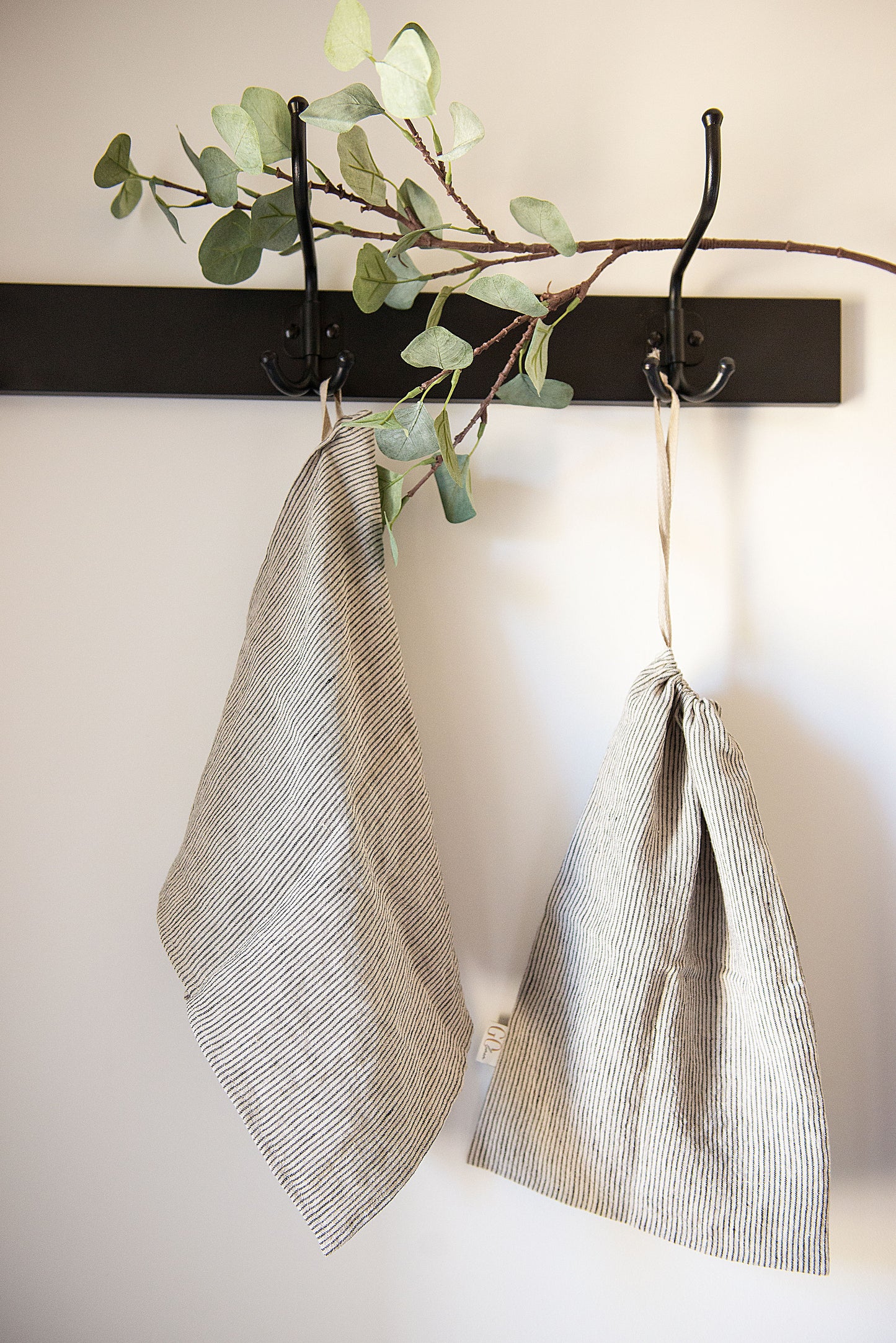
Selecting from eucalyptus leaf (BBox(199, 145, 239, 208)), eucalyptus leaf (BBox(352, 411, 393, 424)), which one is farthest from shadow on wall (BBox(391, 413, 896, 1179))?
eucalyptus leaf (BBox(199, 145, 239, 208))

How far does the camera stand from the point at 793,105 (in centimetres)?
60

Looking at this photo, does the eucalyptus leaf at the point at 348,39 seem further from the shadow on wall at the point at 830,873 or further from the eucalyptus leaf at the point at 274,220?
the shadow on wall at the point at 830,873

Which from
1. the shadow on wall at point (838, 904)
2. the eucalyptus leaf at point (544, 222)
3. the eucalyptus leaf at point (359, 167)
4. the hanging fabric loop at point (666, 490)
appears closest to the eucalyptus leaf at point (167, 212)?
the eucalyptus leaf at point (359, 167)

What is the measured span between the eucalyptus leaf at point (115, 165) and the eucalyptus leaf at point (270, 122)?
0.36 feet

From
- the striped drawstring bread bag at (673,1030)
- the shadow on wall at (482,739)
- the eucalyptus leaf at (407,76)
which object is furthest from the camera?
the shadow on wall at (482,739)

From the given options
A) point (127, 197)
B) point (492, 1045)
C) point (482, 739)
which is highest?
point (127, 197)

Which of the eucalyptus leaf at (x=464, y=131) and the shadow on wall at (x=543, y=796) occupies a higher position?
the eucalyptus leaf at (x=464, y=131)

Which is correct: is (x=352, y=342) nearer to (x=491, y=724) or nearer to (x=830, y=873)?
(x=491, y=724)

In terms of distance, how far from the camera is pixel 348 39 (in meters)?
0.43

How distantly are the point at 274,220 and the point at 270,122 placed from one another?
0.17 feet

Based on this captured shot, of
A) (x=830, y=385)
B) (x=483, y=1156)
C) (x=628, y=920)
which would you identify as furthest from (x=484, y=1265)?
(x=830, y=385)

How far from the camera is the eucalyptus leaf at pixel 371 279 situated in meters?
0.47

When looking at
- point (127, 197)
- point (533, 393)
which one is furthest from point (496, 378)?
point (127, 197)

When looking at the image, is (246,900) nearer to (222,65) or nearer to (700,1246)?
(700,1246)
